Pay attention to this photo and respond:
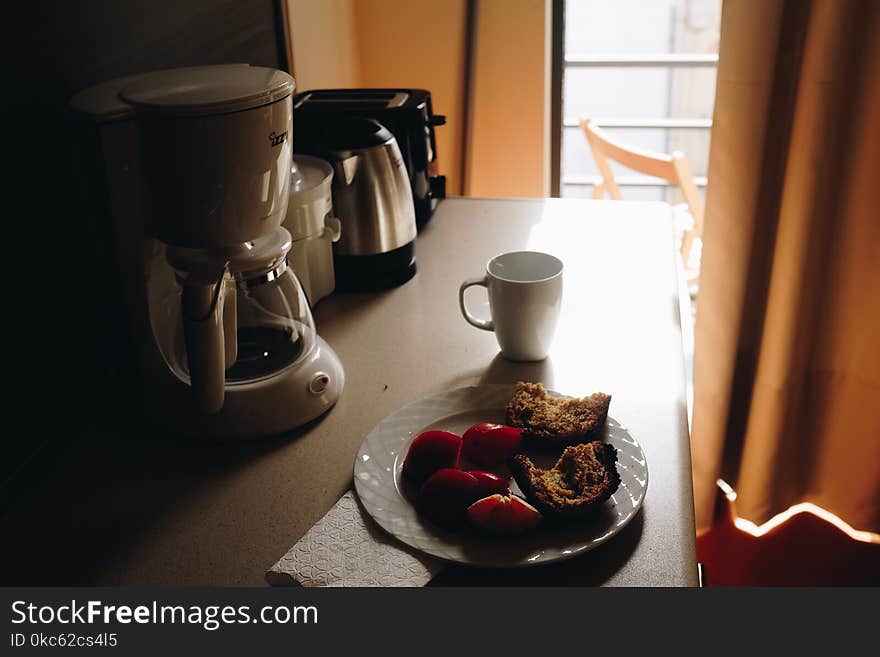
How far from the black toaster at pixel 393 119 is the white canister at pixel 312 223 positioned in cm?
12

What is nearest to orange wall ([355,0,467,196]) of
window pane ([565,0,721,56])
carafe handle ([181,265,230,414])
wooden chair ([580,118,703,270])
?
wooden chair ([580,118,703,270])

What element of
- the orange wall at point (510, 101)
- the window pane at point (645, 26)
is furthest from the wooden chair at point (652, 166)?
the window pane at point (645, 26)

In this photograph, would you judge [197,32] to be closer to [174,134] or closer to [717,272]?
[174,134]

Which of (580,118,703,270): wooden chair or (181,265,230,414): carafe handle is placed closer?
(181,265,230,414): carafe handle

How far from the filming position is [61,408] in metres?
0.92

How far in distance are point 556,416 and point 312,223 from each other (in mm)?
405

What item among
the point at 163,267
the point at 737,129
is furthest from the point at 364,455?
the point at 737,129

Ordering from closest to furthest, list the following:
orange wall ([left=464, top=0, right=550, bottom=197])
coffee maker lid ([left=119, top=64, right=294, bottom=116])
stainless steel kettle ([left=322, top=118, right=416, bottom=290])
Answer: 1. coffee maker lid ([left=119, top=64, right=294, bottom=116])
2. stainless steel kettle ([left=322, top=118, right=416, bottom=290])
3. orange wall ([left=464, top=0, right=550, bottom=197])

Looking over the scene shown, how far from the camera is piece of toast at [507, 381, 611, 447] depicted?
0.82 metres

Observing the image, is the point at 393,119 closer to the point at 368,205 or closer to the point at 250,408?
the point at 368,205

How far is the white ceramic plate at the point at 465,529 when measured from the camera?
0.70 meters

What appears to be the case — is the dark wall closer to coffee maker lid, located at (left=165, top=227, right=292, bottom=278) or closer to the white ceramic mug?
coffee maker lid, located at (left=165, top=227, right=292, bottom=278)

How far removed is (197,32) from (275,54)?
0.31 meters

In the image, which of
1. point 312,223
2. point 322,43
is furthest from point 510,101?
point 312,223
